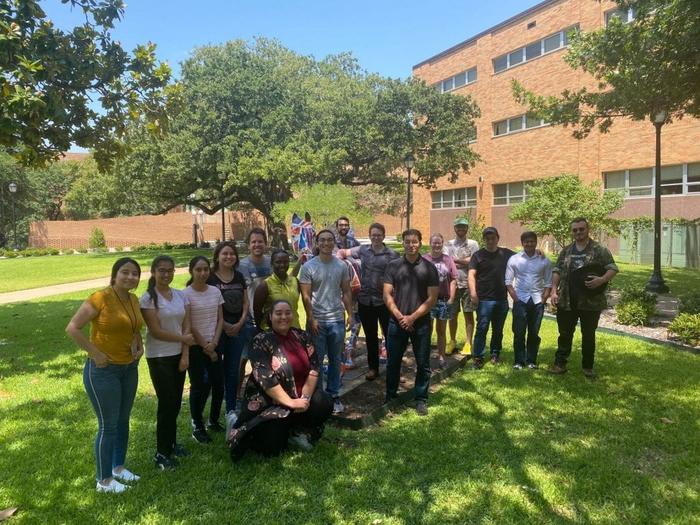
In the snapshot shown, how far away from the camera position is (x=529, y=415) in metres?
4.84

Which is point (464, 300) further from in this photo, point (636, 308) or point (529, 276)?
point (636, 308)

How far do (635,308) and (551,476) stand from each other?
6160mm

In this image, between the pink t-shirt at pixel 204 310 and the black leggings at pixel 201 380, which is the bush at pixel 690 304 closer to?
the black leggings at pixel 201 380

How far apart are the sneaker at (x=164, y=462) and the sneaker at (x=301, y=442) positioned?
2.99 ft

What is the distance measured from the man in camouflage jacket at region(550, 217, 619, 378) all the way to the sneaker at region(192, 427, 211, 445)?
13.6ft

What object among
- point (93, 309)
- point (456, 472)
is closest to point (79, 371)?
point (93, 309)

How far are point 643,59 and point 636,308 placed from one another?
443 cm

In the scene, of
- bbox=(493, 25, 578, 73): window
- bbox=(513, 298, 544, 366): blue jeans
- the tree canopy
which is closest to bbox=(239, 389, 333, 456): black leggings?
bbox=(513, 298, 544, 366): blue jeans

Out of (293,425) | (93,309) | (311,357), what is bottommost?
(293,425)

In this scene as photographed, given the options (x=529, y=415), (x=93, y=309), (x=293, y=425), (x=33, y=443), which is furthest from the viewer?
(x=529, y=415)

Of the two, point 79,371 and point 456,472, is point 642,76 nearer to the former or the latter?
point 456,472

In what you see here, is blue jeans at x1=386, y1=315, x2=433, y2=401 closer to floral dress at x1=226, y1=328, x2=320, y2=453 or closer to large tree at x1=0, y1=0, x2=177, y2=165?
floral dress at x1=226, y1=328, x2=320, y2=453

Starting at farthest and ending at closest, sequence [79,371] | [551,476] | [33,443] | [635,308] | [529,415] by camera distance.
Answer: [635,308] < [79,371] < [529,415] < [33,443] < [551,476]

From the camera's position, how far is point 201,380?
13.9 feet
